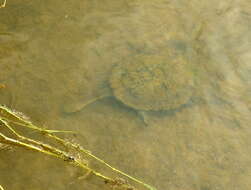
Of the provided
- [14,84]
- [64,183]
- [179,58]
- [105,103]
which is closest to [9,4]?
[14,84]

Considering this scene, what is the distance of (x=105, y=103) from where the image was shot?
12.5 feet

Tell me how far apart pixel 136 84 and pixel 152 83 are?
155 mm

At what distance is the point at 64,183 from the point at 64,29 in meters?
1.91

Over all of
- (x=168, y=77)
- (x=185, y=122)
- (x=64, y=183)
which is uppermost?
(x=168, y=77)

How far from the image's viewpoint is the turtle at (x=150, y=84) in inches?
144

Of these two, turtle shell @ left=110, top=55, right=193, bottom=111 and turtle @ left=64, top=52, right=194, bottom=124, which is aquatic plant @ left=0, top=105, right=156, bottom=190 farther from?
turtle shell @ left=110, top=55, right=193, bottom=111

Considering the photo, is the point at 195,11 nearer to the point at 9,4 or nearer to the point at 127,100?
the point at 127,100

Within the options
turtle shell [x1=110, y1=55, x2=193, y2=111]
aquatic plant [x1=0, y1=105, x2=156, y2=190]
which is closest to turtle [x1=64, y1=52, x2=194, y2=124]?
turtle shell [x1=110, y1=55, x2=193, y2=111]

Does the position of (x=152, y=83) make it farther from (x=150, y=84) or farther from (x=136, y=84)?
(x=136, y=84)

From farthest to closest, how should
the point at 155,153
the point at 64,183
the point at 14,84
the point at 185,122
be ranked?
the point at 14,84, the point at 185,122, the point at 155,153, the point at 64,183

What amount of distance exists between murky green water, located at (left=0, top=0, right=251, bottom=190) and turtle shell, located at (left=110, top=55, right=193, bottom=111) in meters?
0.04

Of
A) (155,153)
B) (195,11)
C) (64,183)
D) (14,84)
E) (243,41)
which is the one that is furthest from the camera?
(195,11)

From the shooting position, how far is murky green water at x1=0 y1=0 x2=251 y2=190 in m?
3.27

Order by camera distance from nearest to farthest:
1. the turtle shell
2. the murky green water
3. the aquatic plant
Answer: the aquatic plant
the murky green water
the turtle shell
